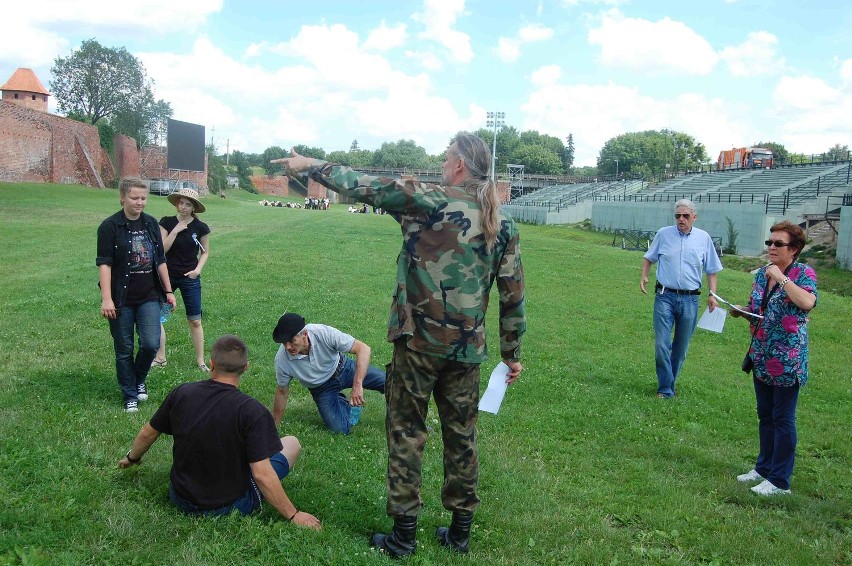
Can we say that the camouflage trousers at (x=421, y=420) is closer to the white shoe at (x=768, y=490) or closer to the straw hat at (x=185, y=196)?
the white shoe at (x=768, y=490)

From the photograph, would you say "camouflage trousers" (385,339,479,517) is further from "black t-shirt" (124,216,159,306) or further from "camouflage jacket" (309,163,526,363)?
"black t-shirt" (124,216,159,306)

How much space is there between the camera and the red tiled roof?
77875 mm

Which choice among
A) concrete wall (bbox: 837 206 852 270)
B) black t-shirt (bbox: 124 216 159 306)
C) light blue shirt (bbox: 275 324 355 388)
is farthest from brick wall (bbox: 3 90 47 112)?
light blue shirt (bbox: 275 324 355 388)

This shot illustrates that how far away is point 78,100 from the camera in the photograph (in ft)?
258

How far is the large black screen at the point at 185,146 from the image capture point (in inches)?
2579

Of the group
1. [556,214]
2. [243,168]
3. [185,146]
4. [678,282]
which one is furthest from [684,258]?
[243,168]

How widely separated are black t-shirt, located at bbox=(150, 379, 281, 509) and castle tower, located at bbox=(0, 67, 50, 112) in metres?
87.5

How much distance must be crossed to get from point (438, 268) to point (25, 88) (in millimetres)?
89303

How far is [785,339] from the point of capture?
5.25 m

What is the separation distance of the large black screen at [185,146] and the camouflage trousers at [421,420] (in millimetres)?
66496

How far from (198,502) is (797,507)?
4170 mm

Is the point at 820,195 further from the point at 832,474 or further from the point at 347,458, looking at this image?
the point at 347,458

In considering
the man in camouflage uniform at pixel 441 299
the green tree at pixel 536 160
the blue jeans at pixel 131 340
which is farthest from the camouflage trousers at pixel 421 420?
the green tree at pixel 536 160

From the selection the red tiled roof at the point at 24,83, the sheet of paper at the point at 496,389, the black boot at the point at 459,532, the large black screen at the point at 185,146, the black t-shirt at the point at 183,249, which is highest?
the red tiled roof at the point at 24,83
